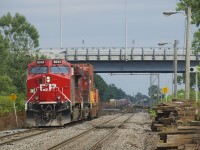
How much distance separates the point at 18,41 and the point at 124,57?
15213 mm

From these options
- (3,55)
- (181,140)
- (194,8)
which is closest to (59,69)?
(194,8)

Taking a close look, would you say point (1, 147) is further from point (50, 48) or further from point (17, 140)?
point (50, 48)

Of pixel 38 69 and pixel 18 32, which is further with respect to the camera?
pixel 18 32

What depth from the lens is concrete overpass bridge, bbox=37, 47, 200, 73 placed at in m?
69.1

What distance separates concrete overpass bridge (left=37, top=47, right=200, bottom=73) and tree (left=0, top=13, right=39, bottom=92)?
6488mm

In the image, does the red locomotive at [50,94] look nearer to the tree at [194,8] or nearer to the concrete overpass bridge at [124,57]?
the tree at [194,8]

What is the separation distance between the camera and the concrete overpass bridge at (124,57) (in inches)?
2721

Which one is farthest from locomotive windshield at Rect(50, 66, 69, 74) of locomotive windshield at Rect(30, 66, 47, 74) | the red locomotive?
locomotive windshield at Rect(30, 66, 47, 74)

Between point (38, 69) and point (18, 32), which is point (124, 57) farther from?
point (38, 69)

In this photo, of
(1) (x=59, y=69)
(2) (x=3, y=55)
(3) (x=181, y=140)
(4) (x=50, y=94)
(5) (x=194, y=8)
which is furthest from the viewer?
(2) (x=3, y=55)

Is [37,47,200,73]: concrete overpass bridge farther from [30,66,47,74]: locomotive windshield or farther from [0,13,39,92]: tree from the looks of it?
[30,66,47,74]: locomotive windshield

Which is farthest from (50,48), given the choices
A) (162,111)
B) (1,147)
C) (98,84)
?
(98,84)

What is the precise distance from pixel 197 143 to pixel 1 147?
7.65 m

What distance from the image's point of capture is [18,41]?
62.4m
